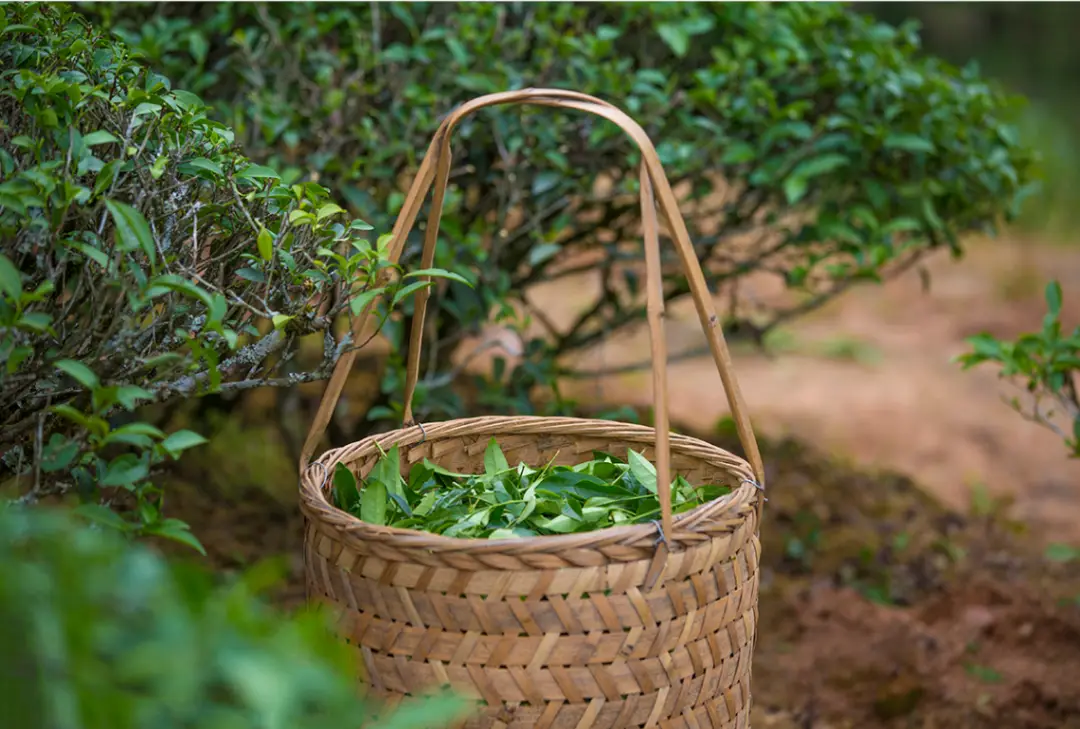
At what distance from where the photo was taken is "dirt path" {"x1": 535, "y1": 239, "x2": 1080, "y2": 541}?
12.3 feet

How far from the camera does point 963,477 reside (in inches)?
145

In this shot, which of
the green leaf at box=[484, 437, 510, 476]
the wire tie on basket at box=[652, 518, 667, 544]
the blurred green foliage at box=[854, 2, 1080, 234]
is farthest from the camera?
the blurred green foliage at box=[854, 2, 1080, 234]

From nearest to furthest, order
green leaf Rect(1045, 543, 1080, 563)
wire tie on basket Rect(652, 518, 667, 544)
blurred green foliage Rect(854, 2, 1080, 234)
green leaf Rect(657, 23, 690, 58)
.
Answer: wire tie on basket Rect(652, 518, 667, 544) → green leaf Rect(657, 23, 690, 58) → green leaf Rect(1045, 543, 1080, 563) → blurred green foliage Rect(854, 2, 1080, 234)

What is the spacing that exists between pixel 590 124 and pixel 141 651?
185 centimetres

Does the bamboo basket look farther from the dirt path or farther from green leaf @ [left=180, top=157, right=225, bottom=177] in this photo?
A: the dirt path

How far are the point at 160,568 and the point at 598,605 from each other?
584mm

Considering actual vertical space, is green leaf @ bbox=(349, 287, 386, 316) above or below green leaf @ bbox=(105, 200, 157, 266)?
below

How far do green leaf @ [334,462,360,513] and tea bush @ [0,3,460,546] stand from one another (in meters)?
0.14

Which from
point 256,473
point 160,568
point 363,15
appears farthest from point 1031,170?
point 160,568

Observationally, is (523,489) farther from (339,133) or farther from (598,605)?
(339,133)

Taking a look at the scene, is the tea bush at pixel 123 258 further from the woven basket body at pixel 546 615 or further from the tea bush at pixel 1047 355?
the tea bush at pixel 1047 355

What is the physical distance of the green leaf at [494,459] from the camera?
1.51 m

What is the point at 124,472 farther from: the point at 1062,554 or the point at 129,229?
the point at 1062,554

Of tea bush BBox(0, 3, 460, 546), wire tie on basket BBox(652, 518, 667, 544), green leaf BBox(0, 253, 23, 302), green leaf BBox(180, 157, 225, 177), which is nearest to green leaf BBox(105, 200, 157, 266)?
tea bush BBox(0, 3, 460, 546)
